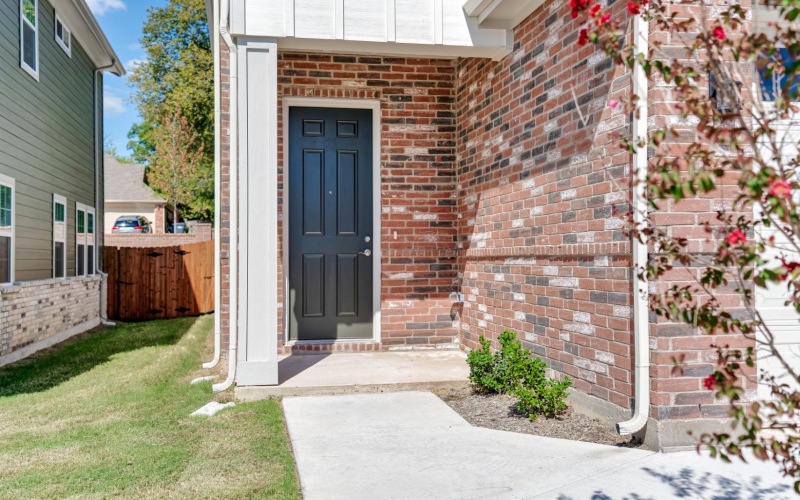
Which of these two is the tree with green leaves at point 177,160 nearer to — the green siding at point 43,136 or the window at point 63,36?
the green siding at point 43,136

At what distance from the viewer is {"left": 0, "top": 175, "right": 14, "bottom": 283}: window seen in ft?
24.5

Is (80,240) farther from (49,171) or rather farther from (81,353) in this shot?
(81,353)

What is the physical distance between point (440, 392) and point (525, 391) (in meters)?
1.03

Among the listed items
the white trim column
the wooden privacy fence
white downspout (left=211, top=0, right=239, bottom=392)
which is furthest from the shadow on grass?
the white trim column

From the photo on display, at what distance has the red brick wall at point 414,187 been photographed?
6605 mm

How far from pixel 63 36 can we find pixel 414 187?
23.6ft

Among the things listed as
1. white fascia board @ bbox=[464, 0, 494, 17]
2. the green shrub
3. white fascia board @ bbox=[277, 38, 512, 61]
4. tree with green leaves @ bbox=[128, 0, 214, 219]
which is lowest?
the green shrub

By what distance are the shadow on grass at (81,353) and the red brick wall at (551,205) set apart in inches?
167

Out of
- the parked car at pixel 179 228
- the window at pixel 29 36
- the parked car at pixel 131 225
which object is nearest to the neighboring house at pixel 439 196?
the window at pixel 29 36

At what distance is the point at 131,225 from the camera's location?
969 inches

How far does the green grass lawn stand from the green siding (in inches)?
95.0

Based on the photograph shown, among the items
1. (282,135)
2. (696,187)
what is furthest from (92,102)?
(696,187)

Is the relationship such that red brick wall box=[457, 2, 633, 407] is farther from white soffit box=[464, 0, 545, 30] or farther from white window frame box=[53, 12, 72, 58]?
white window frame box=[53, 12, 72, 58]


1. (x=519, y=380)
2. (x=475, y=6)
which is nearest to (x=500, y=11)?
(x=475, y=6)
